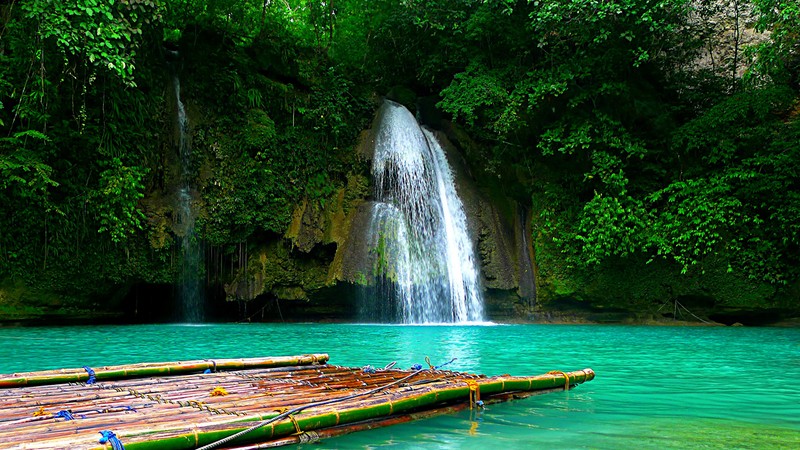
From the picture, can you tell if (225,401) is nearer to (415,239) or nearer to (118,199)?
(118,199)

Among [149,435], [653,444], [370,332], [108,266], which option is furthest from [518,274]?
[149,435]

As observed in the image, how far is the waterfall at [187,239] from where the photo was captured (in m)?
14.7

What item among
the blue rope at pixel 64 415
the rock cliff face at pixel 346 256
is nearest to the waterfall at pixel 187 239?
the rock cliff face at pixel 346 256

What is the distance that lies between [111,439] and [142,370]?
8.41ft

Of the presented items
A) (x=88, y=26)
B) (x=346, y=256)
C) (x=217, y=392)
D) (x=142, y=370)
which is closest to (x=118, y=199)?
(x=88, y=26)

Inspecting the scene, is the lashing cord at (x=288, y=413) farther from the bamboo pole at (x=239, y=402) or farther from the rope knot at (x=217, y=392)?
the rope knot at (x=217, y=392)

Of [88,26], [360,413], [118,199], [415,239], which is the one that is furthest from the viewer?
[415,239]

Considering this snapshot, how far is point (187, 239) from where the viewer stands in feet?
48.2

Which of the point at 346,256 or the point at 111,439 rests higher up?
the point at 346,256

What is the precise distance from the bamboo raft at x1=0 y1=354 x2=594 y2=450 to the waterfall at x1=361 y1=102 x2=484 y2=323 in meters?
8.35

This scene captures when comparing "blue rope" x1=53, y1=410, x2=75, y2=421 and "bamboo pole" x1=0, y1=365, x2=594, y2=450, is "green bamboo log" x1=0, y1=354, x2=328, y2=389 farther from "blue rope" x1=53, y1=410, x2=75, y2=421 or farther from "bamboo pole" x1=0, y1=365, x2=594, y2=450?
"blue rope" x1=53, y1=410, x2=75, y2=421

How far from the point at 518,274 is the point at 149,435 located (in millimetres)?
13331

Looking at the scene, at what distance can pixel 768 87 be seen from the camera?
579 inches

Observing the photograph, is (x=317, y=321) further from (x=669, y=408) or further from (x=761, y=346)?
(x=669, y=408)
